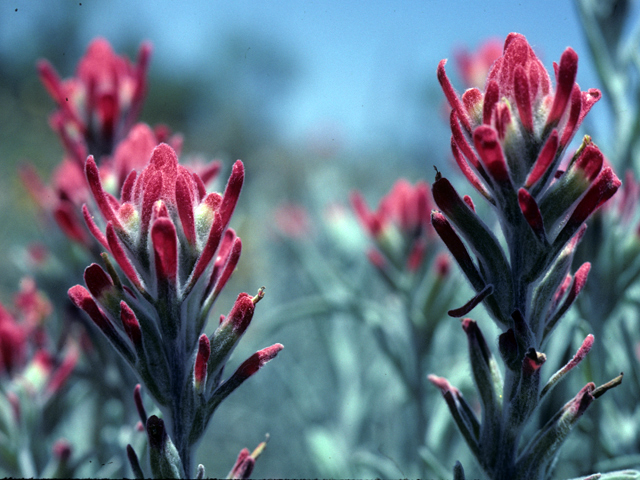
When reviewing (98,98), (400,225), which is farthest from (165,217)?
(400,225)

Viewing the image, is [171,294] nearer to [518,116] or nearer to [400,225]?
[518,116]

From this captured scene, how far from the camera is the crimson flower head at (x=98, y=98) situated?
1226mm

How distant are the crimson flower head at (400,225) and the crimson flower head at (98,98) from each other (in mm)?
641

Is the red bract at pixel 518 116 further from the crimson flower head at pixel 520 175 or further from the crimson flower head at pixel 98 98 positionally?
the crimson flower head at pixel 98 98

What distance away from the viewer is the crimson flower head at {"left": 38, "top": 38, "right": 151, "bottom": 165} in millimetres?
1226

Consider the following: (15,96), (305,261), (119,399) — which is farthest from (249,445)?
(15,96)

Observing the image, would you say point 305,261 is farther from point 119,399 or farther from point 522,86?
point 522,86

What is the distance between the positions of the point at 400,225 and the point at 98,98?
853 mm

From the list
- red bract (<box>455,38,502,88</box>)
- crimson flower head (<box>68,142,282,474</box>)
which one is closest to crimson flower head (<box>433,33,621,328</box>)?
crimson flower head (<box>68,142,282,474</box>)

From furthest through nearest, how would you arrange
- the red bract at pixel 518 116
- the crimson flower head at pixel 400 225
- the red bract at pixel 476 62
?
the red bract at pixel 476 62 < the crimson flower head at pixel 400 225 < the red bract at pixel 518 116

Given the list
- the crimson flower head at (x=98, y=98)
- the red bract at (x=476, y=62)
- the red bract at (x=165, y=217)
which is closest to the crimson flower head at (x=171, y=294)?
the red bract at (x=165, y=217)

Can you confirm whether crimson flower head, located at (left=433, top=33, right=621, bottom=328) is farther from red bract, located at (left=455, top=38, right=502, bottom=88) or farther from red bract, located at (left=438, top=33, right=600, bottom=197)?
red bract, located at (left=455, top=38, right=502, bottom=88)

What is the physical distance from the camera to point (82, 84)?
1303mm

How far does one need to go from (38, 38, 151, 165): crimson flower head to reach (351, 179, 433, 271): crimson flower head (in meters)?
0.64
